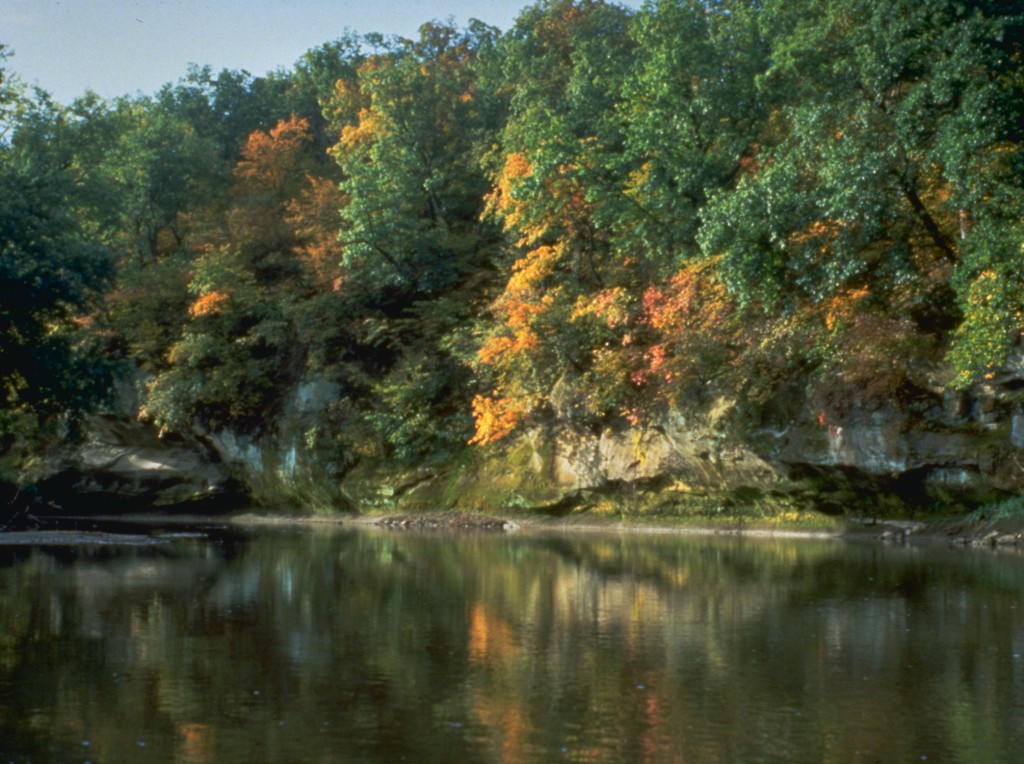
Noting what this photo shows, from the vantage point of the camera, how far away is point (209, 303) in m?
44.9

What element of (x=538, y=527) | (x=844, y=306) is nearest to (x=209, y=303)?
(x=538, y=527)

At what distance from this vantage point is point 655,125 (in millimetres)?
33562

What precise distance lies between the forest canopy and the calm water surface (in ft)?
28.9

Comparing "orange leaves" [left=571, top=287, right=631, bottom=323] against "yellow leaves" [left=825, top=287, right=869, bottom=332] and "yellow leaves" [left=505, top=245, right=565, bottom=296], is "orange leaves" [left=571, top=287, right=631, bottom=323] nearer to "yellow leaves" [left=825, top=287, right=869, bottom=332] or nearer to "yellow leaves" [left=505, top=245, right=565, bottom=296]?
"yellow leaves" [left=505, top=245, right=565, bottom=296]

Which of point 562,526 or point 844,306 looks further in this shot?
point 562,526

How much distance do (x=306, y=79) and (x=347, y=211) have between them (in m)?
21.3

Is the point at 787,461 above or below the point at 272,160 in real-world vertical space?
below

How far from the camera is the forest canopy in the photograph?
83.6 ft

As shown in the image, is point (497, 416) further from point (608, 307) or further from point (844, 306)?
point (844, 306)

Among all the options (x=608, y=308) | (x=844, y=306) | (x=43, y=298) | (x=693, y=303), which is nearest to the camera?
(x=844, y=306)

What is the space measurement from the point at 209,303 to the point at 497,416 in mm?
13629

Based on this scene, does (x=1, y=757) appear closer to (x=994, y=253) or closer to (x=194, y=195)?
(x=994, y=253)

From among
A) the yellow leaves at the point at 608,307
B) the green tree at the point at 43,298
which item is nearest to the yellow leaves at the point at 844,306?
the yellow leaves at the point at 608,307

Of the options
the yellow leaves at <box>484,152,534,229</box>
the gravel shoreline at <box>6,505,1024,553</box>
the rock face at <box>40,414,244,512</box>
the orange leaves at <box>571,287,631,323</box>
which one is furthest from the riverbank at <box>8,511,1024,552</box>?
the yellow leaves at <box>484,152,534,229</box>
